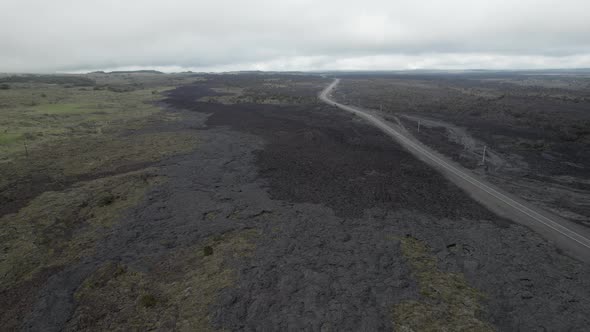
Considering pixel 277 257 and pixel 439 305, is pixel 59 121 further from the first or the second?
pixel 439 305

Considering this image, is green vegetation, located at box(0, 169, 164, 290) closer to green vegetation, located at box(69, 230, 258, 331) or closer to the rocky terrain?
the rocky terrain

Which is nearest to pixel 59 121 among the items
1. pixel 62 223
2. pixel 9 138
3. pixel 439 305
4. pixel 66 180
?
pixel 9 138

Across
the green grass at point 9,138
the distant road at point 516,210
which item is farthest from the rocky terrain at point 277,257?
the green grass at point 9,138

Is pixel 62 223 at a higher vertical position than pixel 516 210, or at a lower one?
higher

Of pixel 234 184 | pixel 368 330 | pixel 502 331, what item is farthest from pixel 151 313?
pixel 234 184

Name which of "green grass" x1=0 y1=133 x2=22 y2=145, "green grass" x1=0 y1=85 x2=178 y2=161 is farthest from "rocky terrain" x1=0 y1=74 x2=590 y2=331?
"green grass" x1=0 y1=85 x2=178 y2=161
